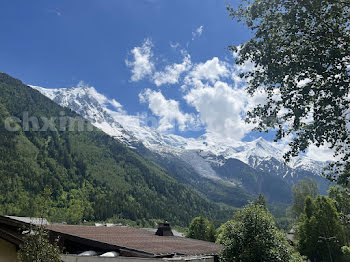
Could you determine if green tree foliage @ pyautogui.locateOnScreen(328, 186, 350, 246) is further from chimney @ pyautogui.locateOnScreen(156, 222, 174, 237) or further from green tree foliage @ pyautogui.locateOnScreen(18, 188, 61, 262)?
green tree foliage @ pyautogui.locateOnScreen(18, 188, 61, 262)

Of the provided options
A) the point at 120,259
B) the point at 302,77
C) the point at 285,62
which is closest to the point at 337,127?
the point at 302,77

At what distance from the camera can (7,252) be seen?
45.6ft

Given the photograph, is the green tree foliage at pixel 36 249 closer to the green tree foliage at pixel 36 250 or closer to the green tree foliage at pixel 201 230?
the green tree foliage at pixel 36 250

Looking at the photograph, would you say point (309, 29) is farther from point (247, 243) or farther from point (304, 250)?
point (304, 250)

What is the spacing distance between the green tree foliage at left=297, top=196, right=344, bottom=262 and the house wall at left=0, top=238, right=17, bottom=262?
Result: 53624 millimetres

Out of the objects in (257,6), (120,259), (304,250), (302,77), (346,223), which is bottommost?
(304,250)

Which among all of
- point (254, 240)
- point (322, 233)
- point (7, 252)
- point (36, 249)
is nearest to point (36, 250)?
point (36, 249)

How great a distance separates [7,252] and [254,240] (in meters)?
15.1

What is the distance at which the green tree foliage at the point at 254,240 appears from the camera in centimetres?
1973

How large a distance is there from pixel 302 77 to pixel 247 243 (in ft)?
42.1

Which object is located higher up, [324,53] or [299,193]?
[324,53]

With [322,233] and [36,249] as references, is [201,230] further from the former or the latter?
[36,249]

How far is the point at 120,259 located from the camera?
53.2 feet

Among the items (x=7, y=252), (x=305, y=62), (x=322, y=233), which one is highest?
(x=305, y=62)
